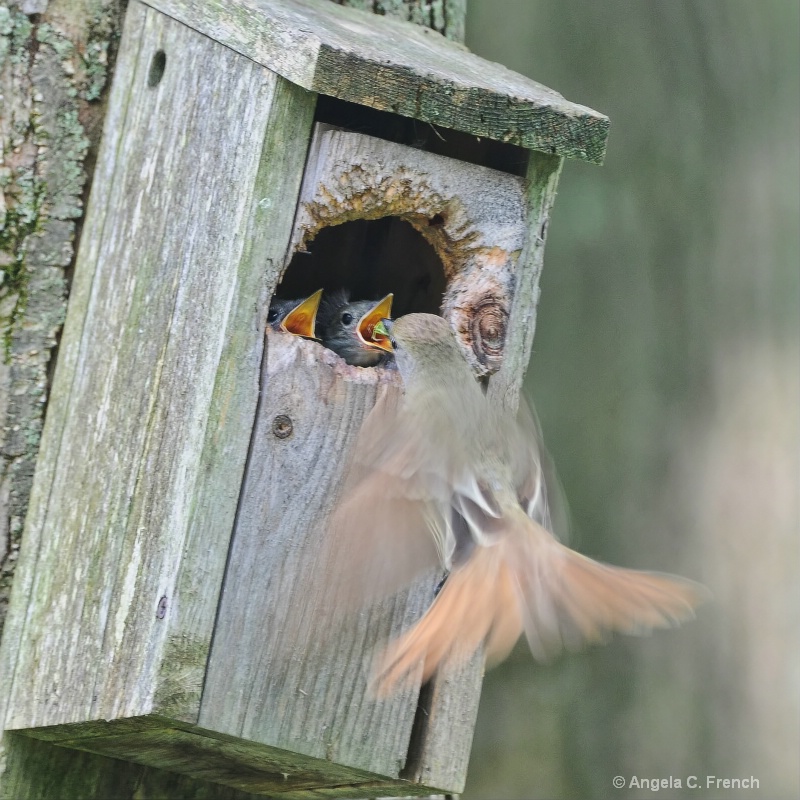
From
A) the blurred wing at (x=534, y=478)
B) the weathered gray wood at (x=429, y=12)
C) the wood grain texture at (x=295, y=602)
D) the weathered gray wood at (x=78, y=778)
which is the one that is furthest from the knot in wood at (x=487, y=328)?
the weathered gray wood at (x=78, y=778)

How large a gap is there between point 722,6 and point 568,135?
144 cm

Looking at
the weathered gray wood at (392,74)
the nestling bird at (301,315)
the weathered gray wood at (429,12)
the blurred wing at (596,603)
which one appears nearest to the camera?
the blurred wing at (596,603)

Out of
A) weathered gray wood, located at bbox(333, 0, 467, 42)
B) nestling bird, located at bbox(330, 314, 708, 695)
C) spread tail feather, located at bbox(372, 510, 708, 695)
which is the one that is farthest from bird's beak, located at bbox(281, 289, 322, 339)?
spread tail feather, located at bbox(372, 510, 708, 695)

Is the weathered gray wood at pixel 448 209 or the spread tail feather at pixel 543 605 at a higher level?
the weathered gray wood at pixel 448 209

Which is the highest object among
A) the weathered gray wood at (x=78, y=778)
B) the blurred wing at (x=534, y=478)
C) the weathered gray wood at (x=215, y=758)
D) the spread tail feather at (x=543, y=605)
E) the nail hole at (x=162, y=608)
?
the blurred wing at (x=534, y=478)

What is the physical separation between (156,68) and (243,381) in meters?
0.82

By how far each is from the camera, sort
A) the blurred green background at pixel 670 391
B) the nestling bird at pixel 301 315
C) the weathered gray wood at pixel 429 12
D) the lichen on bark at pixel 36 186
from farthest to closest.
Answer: the blurred green background at pixel 670 391 → the weathered gray wood at pixel 429 12 → the nestling bird at pixel 301 315 → the lichen on bark at pixel 36 186

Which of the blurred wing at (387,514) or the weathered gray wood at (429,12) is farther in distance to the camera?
the weathered gray wood at (429,12)

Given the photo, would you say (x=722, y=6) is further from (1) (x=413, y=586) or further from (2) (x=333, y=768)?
(2) (x=333, y=768)

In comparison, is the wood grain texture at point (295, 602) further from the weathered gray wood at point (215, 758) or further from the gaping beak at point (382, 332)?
the gaping beak at point (382, 332)

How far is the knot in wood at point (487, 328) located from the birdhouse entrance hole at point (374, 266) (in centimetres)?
37

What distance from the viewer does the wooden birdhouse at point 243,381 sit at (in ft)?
7.21

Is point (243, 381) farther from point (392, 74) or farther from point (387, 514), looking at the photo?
point (392, 74)

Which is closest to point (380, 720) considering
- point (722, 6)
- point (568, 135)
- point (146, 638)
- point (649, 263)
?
point (146, 638)
